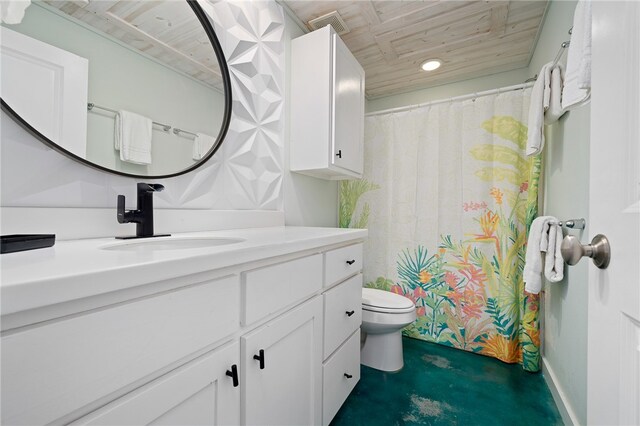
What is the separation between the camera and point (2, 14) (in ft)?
2.28

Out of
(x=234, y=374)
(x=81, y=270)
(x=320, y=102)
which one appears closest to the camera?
(x=81, y=270)

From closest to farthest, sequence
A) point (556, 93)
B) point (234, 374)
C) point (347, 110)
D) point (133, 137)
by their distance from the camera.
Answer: point (234, 374)
point (133, 137)
point (556, 93)
point (347, 110)

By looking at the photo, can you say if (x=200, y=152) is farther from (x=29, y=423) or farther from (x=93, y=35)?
(x=29, y=423)

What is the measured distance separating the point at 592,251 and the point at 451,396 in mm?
1408

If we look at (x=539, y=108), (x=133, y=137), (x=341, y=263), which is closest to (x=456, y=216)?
(x=539, y=108)

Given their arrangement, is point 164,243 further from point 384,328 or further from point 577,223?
point 577,223

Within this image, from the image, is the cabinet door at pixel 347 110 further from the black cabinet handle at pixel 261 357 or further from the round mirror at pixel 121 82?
the black cabinet handle at pixel 261 357

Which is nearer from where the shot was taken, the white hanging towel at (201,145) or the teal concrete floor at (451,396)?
the white hanging towel at (201,145)

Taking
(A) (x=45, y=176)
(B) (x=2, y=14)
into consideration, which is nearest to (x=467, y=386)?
(A) (x=45, y=176)

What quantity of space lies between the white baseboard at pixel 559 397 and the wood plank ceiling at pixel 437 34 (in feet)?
7.01

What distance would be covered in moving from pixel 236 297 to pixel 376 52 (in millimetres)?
2090

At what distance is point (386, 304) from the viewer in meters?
1.71

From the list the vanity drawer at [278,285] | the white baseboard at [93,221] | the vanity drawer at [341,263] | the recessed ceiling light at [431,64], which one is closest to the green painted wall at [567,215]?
the recessed ceiling light at [431,64]

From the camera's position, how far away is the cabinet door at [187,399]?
48 cm
